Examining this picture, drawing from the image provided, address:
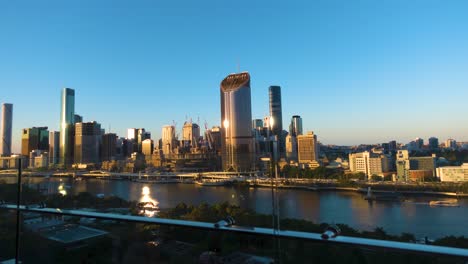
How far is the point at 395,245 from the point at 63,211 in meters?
0.99

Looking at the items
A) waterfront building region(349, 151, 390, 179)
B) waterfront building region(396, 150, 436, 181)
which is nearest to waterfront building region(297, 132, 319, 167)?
waterfront building region(349, 151, 390, 179)

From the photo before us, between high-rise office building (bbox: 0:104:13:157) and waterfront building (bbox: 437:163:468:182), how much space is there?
17397 millimetres

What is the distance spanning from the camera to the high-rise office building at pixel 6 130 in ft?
6.00

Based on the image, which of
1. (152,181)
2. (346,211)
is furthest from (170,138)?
(346,211)

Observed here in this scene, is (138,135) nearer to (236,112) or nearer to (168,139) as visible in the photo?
(168,139)

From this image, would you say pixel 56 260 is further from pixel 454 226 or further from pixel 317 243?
pixel 454 226

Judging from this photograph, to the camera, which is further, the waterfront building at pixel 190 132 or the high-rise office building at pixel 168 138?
the waterfront building at pixel 190 132

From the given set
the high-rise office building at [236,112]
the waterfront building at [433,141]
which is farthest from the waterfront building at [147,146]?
the waterfront building at [433,141]

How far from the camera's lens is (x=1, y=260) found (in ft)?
3.68

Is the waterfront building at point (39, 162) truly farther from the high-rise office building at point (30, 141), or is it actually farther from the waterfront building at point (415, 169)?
the waterfront building at point (415, 169)

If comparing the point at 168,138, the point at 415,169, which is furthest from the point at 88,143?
the point at 168,138

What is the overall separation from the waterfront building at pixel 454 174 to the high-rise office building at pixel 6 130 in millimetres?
17397

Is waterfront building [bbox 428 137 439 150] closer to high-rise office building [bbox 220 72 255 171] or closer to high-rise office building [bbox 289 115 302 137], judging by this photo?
high-rise office building [bbox 289 115 302 137]

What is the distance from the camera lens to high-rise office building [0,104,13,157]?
6.00ft
